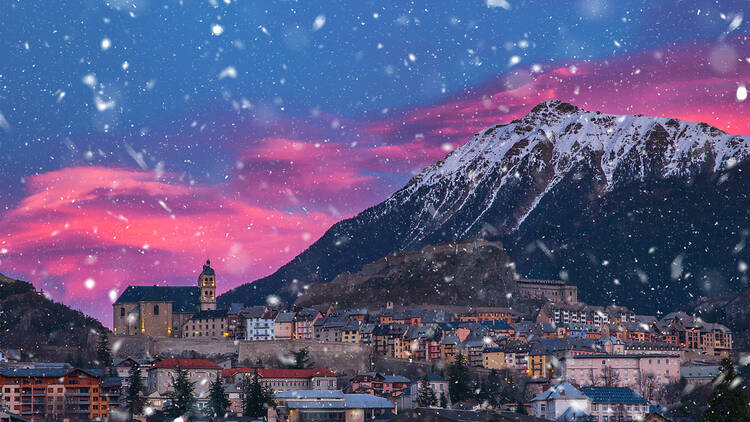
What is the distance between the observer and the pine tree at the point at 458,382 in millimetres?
107375

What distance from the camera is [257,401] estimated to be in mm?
92062

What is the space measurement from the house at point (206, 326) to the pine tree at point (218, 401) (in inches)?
1519

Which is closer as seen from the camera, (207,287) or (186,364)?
(186,364)

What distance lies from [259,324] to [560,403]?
181 feet

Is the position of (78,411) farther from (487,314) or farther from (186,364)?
(487,314)

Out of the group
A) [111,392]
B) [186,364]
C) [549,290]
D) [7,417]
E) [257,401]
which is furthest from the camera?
[549,290]

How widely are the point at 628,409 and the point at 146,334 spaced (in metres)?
60.7

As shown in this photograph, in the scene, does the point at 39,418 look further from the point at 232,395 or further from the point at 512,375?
the point at 512,375

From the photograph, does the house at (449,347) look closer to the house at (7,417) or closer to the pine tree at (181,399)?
the pine tree at (181,399)

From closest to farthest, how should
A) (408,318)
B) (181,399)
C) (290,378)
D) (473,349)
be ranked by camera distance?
1. (181,399)
2. (290,378)
3. (473,349)
4. (408,318)

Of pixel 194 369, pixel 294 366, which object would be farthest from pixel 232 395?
pixel 294 366

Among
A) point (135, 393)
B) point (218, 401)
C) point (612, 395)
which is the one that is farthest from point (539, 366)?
point (135, 393)

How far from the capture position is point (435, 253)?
7180 inches

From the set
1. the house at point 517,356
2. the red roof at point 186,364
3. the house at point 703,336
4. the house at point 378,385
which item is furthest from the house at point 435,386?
the house at point 703,336
